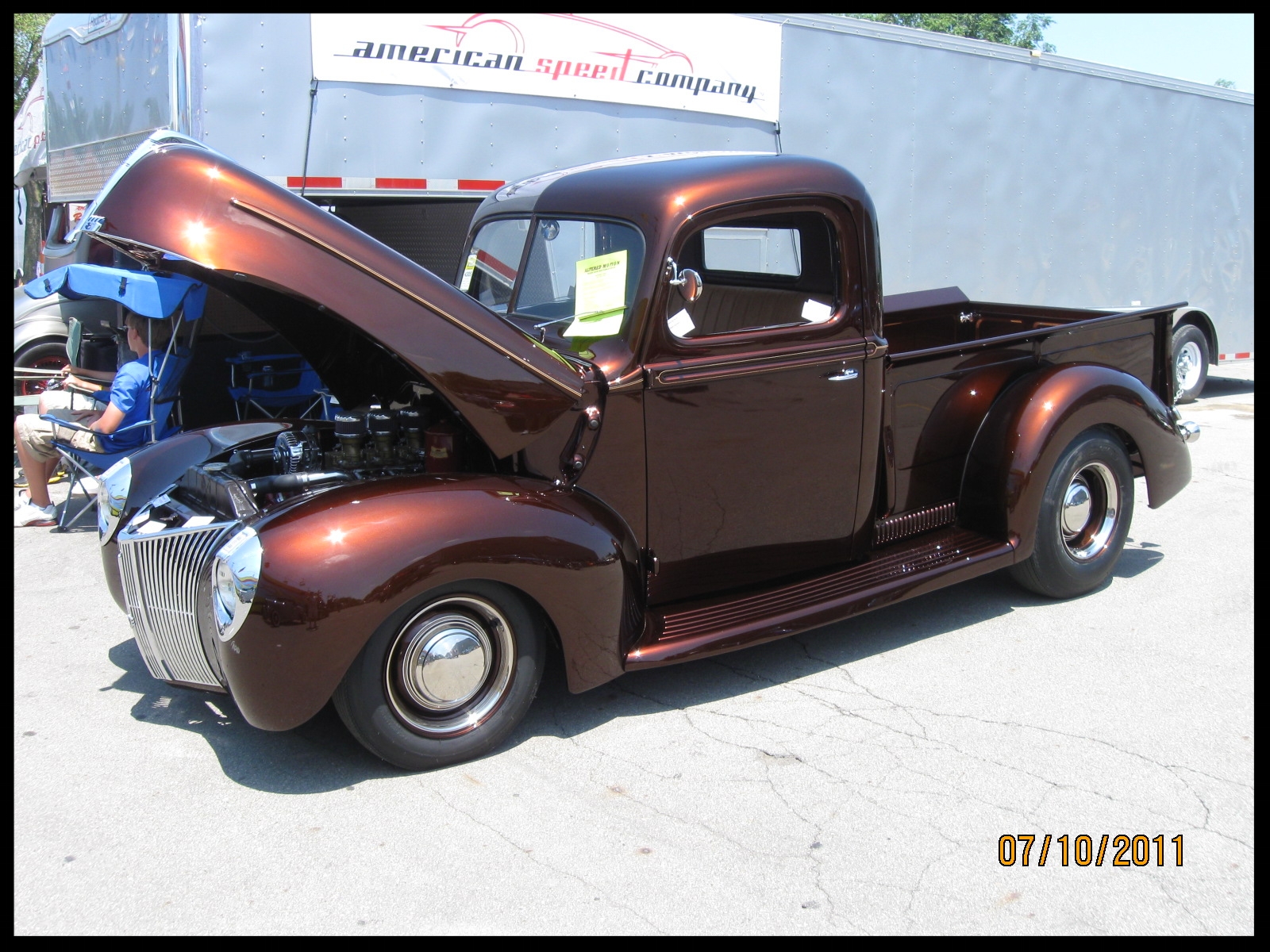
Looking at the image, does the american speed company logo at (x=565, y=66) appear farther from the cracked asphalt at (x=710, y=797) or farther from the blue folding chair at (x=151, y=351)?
the cracked asphalt at (x=710, y=797)

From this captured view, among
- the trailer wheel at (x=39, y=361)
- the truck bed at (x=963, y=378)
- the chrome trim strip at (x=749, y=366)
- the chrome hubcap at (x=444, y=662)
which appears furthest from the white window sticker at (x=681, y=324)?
the trailer wheel at (x=39, y=361)

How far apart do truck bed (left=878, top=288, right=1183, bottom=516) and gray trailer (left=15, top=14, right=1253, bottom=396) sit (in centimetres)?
352

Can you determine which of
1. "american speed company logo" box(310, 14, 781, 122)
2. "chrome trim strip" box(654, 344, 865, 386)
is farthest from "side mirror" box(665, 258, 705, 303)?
"american speed company logo" box(310, 14, 781, 122)

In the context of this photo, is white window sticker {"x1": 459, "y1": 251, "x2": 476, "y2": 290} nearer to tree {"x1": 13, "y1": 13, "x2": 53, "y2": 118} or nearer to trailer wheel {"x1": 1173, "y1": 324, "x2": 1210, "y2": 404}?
trailer wheel {"x1": 1173, "y1": 324, "x2": 1210, "y2": 404}

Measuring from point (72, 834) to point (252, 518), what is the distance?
1.04 metres

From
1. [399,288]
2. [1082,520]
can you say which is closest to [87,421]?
[399,288]

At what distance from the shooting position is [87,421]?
6.27 m

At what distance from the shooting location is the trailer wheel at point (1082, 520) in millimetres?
4605

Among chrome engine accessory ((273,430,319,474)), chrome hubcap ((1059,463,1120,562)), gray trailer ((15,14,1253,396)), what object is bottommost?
chrome hubcap ((1059,463,1120,562))

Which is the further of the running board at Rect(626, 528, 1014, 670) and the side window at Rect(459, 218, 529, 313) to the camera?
the side window at Rect(459, 218, 529, 313)

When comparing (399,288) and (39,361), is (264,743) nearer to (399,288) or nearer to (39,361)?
(399,288)

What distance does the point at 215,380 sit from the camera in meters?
7.73

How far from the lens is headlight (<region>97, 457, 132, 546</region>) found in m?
3.94
